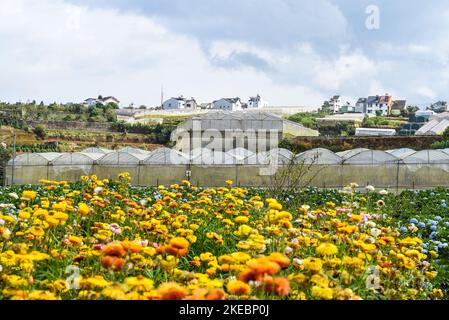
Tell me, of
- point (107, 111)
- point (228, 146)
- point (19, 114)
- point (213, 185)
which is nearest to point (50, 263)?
point (213, 185)

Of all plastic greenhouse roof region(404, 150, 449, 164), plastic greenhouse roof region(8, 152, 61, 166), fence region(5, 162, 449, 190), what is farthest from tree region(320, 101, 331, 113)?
plastic greenhouse roof region(8, 152, 61, 166)

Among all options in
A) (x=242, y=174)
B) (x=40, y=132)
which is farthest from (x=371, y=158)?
(x=40, y=132)

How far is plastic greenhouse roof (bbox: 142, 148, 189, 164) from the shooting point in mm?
21109

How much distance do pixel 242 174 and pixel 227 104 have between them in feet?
240

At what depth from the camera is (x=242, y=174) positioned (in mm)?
20562

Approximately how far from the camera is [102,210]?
6.07 meters

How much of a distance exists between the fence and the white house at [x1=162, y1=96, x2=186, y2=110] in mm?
74330

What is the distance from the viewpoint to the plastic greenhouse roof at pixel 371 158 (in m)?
20.3

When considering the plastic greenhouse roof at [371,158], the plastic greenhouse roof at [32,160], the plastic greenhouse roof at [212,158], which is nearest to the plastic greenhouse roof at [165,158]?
the plastic greenhouse roof at [212,158]

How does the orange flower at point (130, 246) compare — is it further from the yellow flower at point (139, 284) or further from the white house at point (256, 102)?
the white house at point (256, 102)

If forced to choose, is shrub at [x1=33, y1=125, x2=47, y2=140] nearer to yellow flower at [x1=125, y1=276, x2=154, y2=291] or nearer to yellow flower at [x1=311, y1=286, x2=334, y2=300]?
yellow flower at [x1=125, y1=276, x2=154, y2=291]

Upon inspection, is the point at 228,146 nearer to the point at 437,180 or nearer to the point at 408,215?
the point at 437,180
